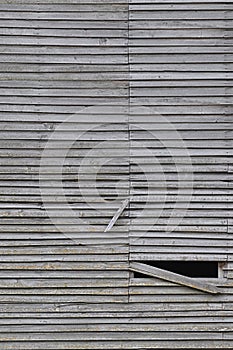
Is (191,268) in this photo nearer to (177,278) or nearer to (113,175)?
(177,278)

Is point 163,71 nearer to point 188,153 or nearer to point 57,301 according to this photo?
point 188,153

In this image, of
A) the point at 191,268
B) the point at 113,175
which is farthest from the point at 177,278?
the point at 113,175

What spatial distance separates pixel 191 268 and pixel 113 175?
138cm

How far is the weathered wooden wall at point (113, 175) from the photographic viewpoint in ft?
16.3

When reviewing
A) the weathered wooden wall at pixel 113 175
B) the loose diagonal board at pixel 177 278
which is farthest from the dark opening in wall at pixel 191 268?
the weathered wooden wall at pixel 113 175

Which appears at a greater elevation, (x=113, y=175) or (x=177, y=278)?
(x=113, y=175)

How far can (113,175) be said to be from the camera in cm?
498

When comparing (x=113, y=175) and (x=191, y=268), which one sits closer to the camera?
(x=113, y=175)

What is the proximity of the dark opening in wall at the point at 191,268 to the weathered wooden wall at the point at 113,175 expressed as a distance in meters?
0.29

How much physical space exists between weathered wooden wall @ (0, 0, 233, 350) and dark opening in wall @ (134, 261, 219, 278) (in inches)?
11.3

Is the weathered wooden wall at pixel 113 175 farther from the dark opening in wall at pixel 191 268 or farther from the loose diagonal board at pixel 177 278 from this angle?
the dark opening in wall at pixel 191 268

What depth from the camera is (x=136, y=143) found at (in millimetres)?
4988

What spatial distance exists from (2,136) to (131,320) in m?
2.03

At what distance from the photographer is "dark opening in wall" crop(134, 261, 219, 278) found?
523 cm
